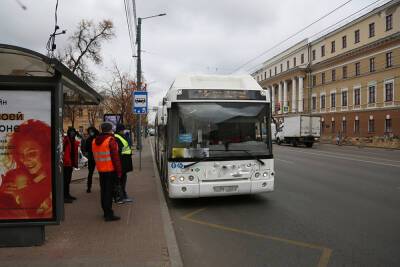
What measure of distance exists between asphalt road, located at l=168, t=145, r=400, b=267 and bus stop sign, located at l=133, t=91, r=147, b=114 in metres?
6.58

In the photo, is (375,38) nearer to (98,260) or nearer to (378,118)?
(378,118)

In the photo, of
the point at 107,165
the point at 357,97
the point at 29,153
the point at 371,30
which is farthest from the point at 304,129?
the point at 29,153

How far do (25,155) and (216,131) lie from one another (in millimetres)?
4110

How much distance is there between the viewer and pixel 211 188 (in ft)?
28.7

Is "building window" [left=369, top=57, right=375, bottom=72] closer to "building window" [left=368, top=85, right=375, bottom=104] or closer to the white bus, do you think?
"building window" [left=368, top=85, right=375, bottom=104]

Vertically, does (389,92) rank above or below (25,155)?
above

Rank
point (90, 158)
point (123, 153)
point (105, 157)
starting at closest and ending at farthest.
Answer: point (105, 157), point (123, 153), point (90, 158)

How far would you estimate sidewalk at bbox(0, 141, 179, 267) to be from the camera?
16.8 ft

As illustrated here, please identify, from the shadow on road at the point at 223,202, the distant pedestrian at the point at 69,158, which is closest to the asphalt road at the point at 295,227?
the shadow on road at the point at 223,202

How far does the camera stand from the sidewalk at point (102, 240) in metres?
5.13

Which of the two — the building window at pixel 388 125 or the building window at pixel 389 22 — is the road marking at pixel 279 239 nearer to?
the building window at pixel 388 125

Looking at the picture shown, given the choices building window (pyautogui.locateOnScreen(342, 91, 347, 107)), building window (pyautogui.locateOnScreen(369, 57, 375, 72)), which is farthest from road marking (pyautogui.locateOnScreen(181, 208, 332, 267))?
building window (pyautogui.locateOnScreen(342, 91, 347, 107))

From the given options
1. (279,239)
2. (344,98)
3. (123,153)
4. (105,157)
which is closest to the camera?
(279,239)

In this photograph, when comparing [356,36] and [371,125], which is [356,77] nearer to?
[356,36]
